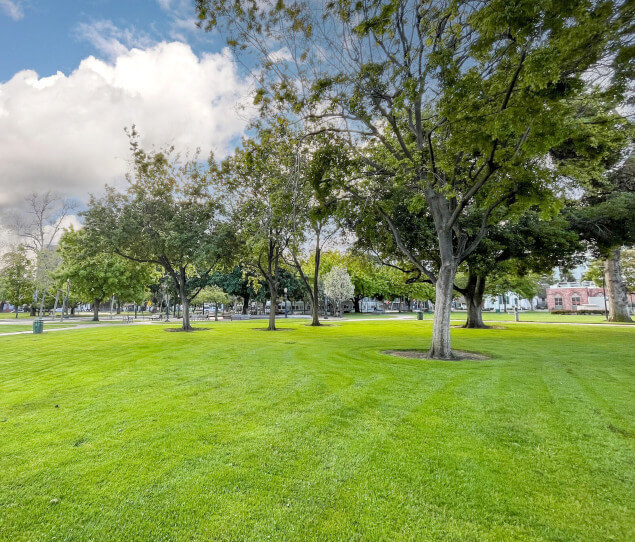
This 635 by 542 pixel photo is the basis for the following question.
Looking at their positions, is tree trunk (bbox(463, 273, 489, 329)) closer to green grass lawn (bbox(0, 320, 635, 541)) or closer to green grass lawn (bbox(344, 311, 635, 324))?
green grass lawn (bbox(344, 311, 635, 324))

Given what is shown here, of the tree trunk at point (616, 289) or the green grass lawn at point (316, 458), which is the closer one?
the green grass lawn at point (316, 458)

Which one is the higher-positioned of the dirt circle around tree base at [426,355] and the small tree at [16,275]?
the small tree at [16,275]

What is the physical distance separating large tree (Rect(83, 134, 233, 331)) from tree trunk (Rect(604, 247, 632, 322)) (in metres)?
32.7

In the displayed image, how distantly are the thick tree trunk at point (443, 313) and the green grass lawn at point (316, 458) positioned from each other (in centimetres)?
345

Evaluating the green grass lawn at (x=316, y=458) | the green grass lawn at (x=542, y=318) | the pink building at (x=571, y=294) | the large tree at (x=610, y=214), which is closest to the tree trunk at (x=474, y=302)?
the large tree at (x=610, y=214)

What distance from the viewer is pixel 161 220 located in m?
21.0

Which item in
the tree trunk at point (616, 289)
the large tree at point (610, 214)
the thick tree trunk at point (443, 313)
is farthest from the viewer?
the tree trunk at point (616, 289)

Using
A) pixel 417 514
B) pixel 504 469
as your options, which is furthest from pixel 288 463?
pixel 504 469

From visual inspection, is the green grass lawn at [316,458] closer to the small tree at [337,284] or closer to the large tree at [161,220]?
the large tree at [161,220]

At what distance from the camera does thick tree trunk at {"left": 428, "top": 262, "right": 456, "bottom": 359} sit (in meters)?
11.3

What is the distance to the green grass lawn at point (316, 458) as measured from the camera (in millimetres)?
2770

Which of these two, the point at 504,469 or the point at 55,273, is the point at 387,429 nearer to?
the point at 504,469

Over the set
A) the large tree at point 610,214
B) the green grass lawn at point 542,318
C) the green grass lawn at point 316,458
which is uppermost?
the large tree at point 610,214

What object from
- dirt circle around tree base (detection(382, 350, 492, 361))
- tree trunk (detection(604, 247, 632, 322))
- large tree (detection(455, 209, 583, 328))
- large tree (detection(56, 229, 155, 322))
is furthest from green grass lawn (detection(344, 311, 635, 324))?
large tree (detection(56, 229, 155, 322))
